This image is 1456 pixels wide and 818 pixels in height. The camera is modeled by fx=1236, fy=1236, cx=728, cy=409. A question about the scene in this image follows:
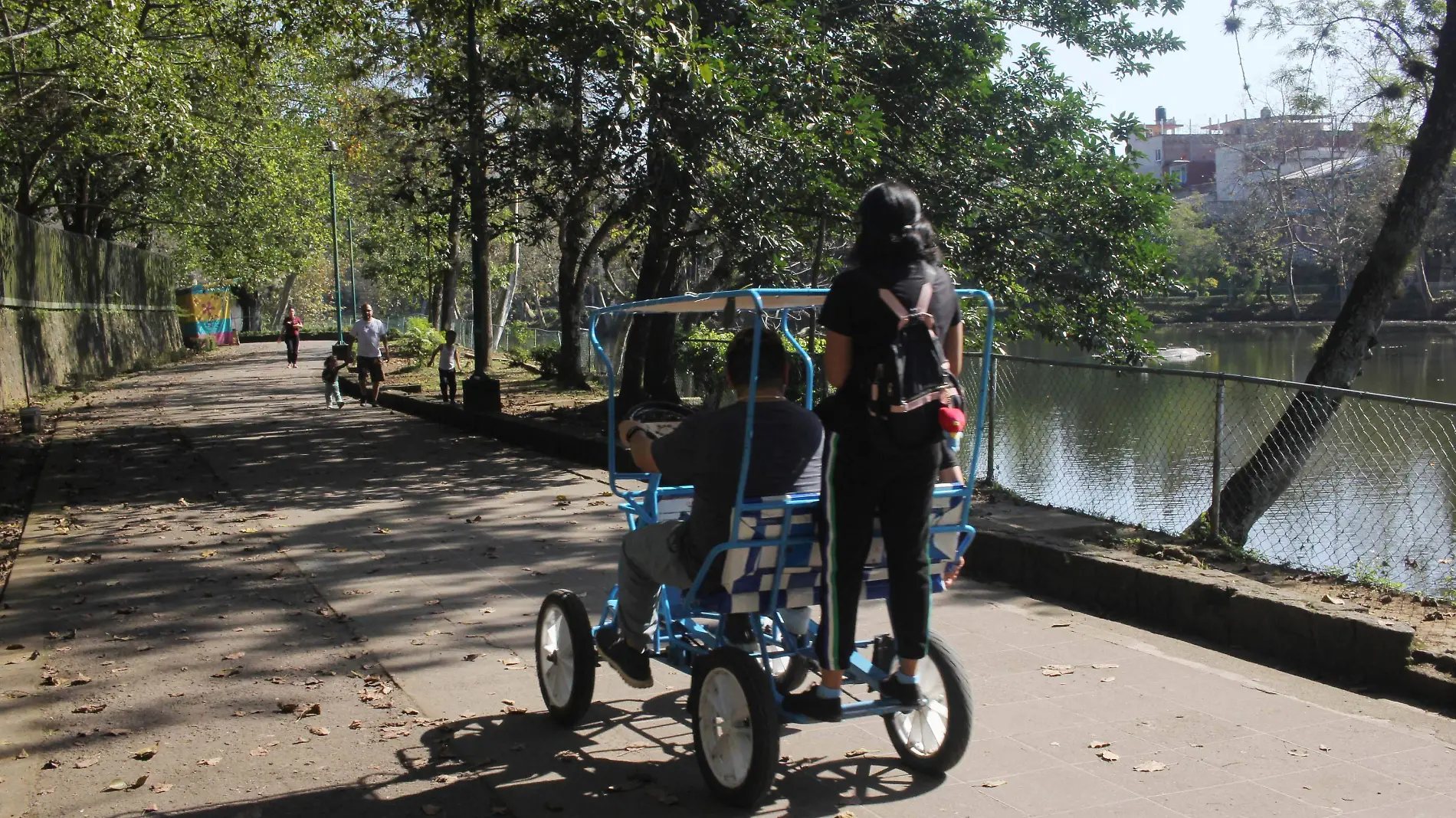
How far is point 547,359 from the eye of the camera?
2645 cm

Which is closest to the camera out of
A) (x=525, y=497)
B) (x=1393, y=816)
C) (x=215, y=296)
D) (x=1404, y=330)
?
(x=1393, y=816)

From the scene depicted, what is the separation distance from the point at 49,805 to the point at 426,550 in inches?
175

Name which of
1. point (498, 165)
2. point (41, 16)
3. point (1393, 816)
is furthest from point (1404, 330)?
point (1393, 816)

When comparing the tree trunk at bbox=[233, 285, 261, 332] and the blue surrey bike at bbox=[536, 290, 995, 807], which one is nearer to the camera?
the blue surrey bike at bbox=[536, 290, 995, 807]

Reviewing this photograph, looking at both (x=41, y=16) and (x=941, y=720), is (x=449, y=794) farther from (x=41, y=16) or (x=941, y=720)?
(x=41, y=16)

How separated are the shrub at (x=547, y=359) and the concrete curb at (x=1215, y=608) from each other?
60.8 feet

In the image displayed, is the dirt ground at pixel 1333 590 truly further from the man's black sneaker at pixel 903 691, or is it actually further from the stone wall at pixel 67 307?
the stone wall at pixel 67 307

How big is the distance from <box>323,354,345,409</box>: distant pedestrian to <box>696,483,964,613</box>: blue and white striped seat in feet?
59.2

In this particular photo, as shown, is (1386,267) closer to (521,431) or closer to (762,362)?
(762,362)

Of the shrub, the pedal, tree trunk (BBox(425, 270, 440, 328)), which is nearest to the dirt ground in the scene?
the pedal

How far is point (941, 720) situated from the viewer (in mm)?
4348

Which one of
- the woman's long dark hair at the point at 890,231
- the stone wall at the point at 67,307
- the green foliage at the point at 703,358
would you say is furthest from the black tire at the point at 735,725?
the stone wall at the point at 67,307

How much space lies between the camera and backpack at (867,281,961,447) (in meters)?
3.82

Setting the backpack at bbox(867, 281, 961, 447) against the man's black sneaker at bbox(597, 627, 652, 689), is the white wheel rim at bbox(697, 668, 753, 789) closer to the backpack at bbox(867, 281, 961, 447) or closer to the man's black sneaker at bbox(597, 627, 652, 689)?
the man's black sneaker at bbox(597, 627, 652, 689)
